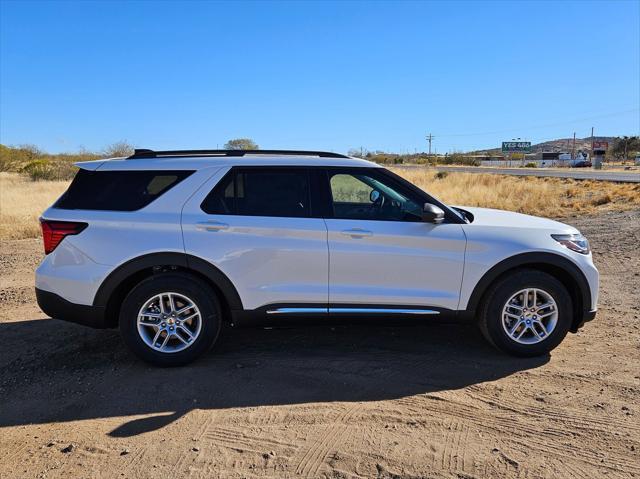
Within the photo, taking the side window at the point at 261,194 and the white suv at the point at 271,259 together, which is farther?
the side window at the point at 261,194

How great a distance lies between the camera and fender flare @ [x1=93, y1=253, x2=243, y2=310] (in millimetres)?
4145

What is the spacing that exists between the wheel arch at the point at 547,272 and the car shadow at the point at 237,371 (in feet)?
1.48

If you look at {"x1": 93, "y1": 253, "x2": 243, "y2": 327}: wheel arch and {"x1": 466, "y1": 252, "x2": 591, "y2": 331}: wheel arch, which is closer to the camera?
{"x1": 93, "y1": 253, "x2": 243, "y2": 327}: wheel arch

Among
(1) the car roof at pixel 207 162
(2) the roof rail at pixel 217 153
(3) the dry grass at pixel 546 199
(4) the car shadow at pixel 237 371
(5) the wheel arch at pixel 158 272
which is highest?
(2) the roof rail at pixel 217 153

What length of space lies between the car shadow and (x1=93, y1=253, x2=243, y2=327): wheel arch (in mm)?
543

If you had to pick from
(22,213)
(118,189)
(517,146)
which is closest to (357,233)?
(118,189)

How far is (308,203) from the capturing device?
170 inches

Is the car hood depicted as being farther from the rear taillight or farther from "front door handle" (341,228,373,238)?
the rear taillight

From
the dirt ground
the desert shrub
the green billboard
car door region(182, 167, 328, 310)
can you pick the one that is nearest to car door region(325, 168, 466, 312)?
car door region(182, 167, 328, 310)

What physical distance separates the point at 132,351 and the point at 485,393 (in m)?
2.89

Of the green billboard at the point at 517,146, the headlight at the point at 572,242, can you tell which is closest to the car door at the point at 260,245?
the headlight at the point at 572,242

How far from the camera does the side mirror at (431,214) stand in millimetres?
4152

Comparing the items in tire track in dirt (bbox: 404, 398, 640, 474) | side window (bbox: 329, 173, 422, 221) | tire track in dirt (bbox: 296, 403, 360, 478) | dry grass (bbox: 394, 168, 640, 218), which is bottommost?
tire track in dirt (bbox: 404, 398, 640, 474)

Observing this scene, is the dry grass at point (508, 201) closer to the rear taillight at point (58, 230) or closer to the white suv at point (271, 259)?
the rear taillight at point (58, 230)
